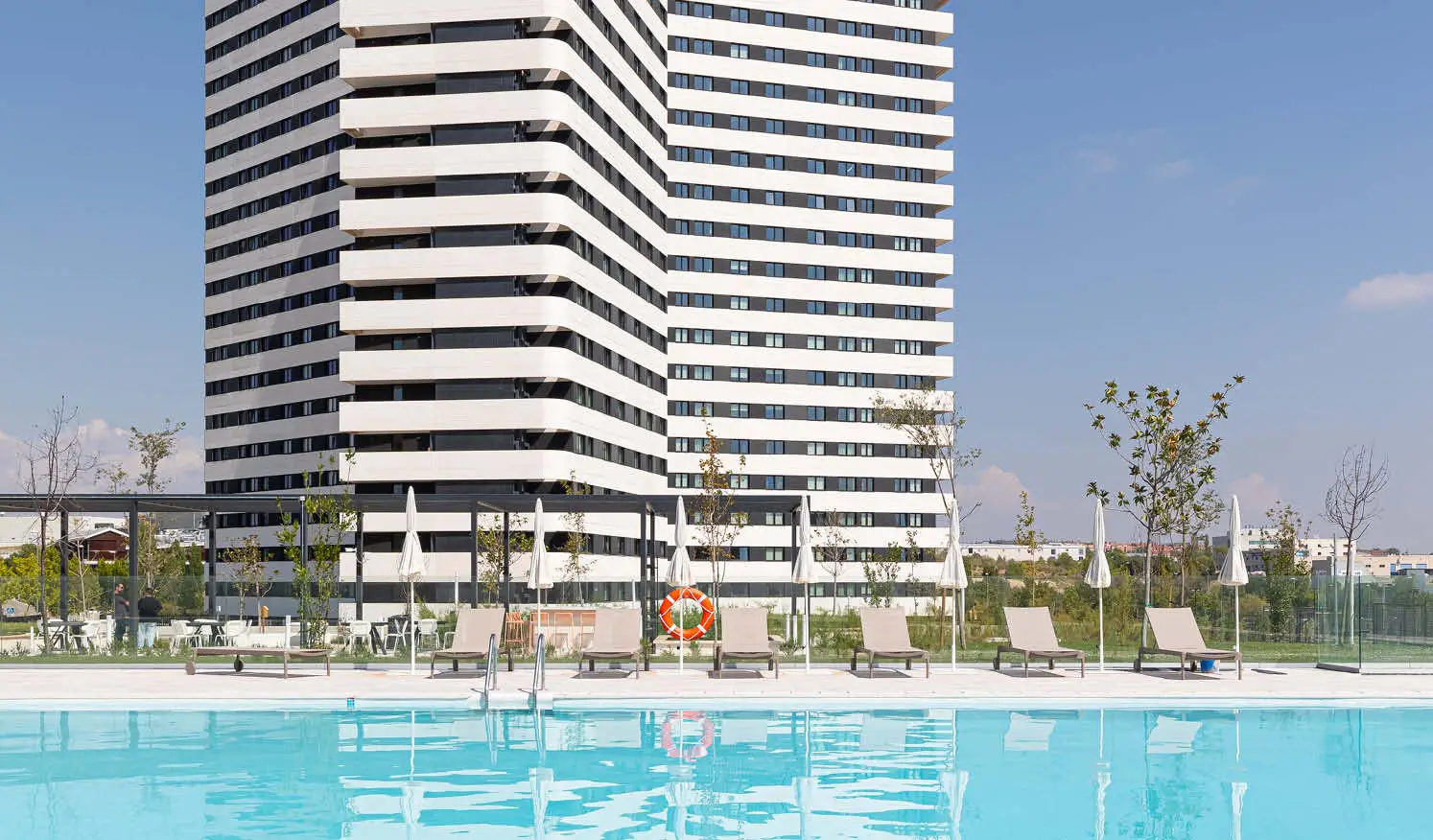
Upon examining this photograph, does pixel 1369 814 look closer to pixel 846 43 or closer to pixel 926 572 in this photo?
pixel 926 572

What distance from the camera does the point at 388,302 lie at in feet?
177

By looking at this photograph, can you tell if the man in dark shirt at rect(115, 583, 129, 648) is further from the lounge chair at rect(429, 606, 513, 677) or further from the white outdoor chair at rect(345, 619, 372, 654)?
the lounge chair at rect(429, 606, 513, 677)

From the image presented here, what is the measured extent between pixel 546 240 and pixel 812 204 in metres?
22.9

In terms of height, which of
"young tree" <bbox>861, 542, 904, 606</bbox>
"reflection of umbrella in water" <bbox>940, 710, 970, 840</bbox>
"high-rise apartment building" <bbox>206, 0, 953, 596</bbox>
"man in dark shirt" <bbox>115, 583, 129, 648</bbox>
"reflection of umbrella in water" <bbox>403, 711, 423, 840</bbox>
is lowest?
"young tree" <bbox>861, 542, 904, 606</bbox>

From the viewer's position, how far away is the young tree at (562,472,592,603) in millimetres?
46469

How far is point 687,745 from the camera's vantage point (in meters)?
15.3

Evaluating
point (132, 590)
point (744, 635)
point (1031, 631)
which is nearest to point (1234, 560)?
point (1031, 631)

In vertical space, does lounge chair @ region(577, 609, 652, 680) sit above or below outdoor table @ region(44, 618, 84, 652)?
above

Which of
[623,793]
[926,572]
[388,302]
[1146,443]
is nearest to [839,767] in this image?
[623,793]

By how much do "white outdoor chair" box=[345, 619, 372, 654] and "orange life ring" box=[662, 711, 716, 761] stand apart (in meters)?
8.26

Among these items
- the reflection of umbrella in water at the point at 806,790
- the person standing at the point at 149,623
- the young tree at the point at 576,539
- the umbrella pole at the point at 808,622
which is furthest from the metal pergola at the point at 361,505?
the young tree at the point at 576,539

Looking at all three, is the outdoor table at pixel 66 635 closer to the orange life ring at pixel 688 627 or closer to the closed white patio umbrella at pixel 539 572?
the closed white patio umbrella at pixel 539 572

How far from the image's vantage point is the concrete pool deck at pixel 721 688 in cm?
1816

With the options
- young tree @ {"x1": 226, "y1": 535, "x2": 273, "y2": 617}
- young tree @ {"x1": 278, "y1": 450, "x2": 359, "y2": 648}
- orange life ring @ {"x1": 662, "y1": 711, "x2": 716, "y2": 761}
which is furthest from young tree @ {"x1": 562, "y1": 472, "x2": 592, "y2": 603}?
orange life ring @ {"x1": 662, "y1": 711, "x2": 716, "y2": 761}
